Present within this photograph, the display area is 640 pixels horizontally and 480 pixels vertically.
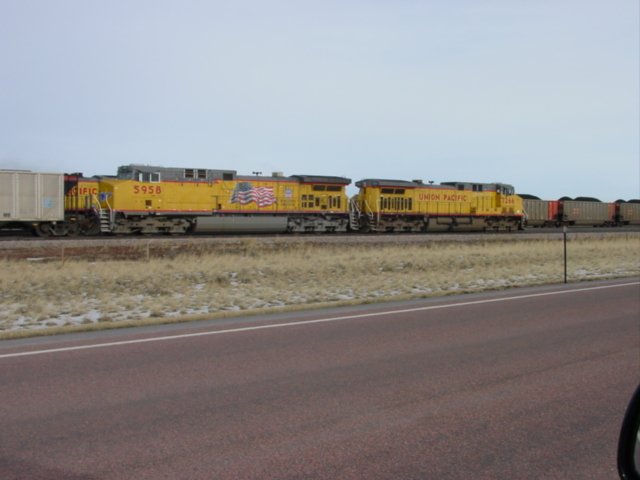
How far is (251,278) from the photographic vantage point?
61.3 feet

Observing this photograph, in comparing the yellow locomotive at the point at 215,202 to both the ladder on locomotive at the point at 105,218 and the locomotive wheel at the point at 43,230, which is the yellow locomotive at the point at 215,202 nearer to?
the ladder on locomotive at the point at 105,218

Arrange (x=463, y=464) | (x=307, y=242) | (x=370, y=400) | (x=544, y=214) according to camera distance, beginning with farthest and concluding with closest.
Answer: (x=544, y=214), (x=307, y=242), (x=370, y=400), (x=463, y=464)

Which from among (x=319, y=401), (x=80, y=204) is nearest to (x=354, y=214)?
(x=80, y=204)

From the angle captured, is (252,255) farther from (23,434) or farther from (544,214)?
(544,214)

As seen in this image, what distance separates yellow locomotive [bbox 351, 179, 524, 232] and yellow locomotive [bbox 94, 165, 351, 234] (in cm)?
217

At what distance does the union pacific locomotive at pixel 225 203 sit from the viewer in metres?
30.4

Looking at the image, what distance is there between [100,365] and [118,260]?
15.0 m

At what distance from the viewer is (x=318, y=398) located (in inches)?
241

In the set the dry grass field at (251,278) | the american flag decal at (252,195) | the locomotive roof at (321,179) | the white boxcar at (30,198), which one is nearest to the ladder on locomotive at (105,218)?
the white boxcar at (30,198)

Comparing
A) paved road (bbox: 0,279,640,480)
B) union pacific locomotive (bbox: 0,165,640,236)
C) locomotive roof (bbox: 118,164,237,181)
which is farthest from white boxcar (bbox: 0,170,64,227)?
paved road (bbox: 0,279,640,480)

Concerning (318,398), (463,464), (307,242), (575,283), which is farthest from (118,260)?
(463,464)

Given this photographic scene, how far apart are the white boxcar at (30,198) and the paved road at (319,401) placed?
23041mm

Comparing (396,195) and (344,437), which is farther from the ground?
(396,195)

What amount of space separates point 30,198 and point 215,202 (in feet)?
30.1
